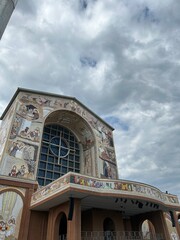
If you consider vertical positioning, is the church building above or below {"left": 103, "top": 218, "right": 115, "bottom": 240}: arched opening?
above

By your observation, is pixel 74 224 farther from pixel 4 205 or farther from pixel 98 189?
pixel 4 205

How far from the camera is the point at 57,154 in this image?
18.3 m

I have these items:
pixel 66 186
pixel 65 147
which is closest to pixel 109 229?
pixel 66 186

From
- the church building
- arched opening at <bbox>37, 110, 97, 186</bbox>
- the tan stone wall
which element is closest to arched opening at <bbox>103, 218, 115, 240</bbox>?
the church building

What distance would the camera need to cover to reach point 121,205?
13.2 meters

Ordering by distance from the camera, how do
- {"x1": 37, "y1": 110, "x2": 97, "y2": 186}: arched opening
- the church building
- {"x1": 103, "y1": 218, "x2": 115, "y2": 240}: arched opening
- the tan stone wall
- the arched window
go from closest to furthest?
the church building < {"x1": 103, "y1": 218, "x2": 115, "y2": 240}: arched opening < the tan stone wall < the arched window < {"x1": 37, "y1": 110, "x2": 97, "y2": 186}: arched opening

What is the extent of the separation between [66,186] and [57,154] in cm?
800

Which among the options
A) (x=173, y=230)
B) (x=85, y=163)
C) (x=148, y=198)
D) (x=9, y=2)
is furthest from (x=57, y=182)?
(x=173, y=230)

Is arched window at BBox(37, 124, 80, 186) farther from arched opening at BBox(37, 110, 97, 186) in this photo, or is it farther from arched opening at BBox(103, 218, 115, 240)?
arched opening at BBox(103, 218, 115, 240)

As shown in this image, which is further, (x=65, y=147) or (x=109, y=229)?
(x=65, y=147)

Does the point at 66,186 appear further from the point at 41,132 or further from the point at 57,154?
the point at 57,154

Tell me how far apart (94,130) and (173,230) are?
34.9 feet

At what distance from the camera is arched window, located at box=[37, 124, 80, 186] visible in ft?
55.4

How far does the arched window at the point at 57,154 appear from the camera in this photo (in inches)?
665
